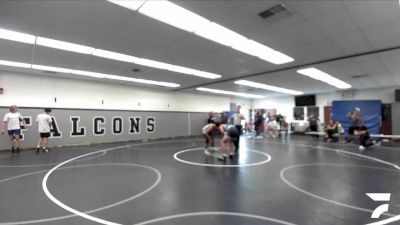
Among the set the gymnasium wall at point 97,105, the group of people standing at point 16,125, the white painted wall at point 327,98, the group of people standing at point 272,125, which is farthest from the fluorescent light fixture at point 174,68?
the white painted wall at point 327,98

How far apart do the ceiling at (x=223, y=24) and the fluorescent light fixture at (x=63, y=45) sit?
1.06ft

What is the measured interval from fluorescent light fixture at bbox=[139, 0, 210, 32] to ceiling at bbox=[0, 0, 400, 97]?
0.17 metres

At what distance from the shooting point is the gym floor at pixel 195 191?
2568 mm

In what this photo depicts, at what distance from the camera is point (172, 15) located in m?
3.91

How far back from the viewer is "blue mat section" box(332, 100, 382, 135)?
10633 millimetres

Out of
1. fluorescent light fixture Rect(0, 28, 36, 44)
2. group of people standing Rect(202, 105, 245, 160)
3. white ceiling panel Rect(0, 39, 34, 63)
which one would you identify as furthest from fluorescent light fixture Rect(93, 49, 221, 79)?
group of people standing Rect(202, 105, 245, 160)

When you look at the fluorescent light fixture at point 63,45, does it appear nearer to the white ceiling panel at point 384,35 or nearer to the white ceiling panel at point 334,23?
the white ceiling panel at point 334,23

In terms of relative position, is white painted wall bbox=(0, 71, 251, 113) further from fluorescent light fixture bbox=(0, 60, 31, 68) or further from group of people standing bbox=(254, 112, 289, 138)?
group of people standing bbox=(254, 112, 289, 138)

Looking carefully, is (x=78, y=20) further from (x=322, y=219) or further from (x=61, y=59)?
(x=322, y=219)

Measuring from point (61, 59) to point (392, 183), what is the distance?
28.2ft

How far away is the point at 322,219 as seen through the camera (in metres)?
2.50

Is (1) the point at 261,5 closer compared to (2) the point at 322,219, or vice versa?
(2) the point at 322,219

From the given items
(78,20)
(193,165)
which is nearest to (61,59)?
(78,20)

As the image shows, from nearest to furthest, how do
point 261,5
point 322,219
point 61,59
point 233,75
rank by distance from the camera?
point 322,219 → point 261,5 → point 61,59 → point 233,75
